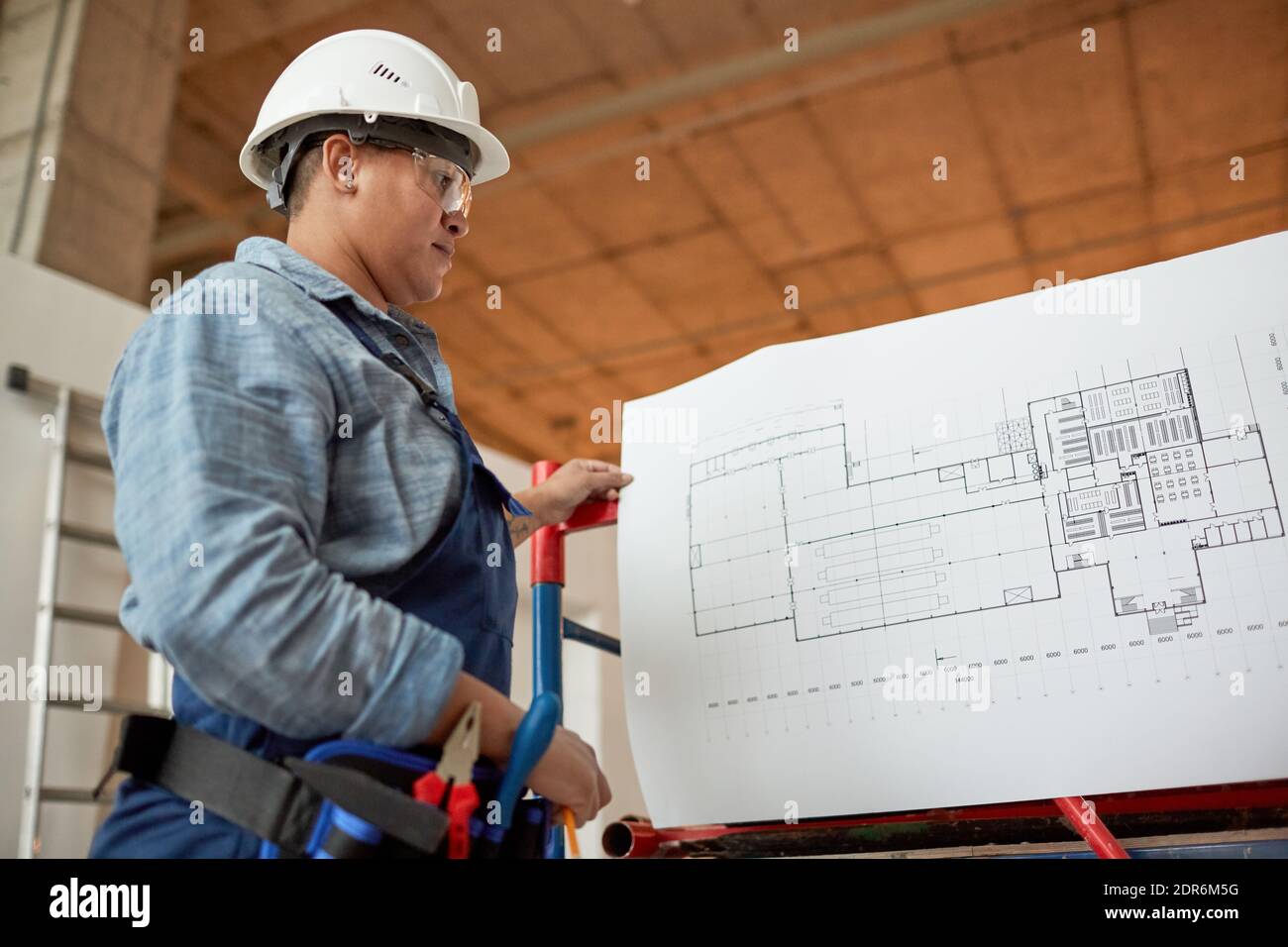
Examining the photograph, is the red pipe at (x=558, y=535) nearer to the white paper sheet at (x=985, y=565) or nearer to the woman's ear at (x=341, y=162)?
the white paper sheet at (x=985, y=565)

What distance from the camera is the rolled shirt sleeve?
1052mm

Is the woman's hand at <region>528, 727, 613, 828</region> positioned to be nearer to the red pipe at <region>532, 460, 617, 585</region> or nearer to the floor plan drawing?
the floor plan drawing

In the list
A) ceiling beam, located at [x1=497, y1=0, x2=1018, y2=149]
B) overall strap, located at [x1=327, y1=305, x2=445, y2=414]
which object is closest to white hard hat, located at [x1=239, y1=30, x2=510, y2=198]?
overall strap, located at [x1=327, y1=305, x2=445, y2=414]

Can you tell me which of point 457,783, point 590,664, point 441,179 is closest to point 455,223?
point 441,179

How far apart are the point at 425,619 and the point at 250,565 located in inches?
13.4

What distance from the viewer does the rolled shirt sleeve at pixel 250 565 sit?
3.45ft

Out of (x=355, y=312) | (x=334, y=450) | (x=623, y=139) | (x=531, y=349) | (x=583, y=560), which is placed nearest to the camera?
(x=334, y=450)

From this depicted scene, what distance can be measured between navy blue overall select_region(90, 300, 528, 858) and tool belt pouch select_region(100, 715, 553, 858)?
4 cm

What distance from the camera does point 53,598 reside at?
3.46 m

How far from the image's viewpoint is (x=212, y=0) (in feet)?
17.9
